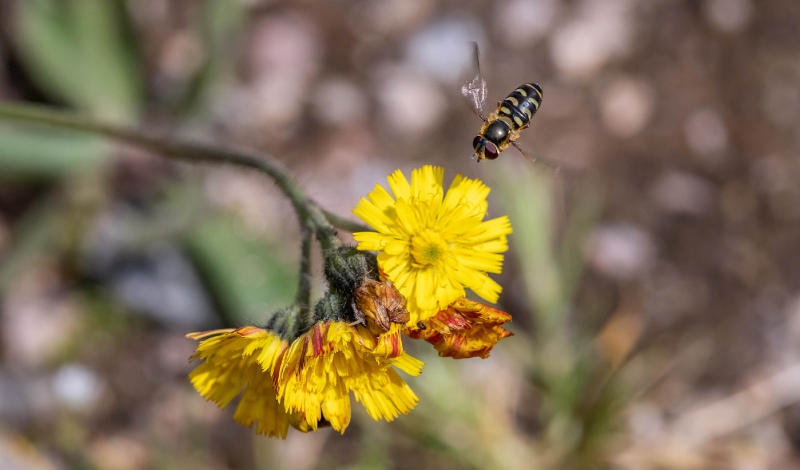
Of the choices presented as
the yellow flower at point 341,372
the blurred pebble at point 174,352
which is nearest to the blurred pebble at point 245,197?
the blurred pebble at point 174,352

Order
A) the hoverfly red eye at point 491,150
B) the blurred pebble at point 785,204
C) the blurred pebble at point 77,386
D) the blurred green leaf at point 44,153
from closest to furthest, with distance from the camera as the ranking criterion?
1. the hoverfly red eye at point 491,150
2. the blurred green leaf at point 44,153
3. the blurred pebble at point 77,386
4. the blurred pebble at point 785,204

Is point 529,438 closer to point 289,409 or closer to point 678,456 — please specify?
point 678,456

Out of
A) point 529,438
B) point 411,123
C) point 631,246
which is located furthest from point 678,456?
point 411,123

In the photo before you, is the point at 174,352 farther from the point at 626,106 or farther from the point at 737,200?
the point at 737,200

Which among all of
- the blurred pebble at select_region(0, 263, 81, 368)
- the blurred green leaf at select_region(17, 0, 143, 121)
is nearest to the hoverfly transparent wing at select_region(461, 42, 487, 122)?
the blurred green leaf at select_region(17, 0, 143, 121)

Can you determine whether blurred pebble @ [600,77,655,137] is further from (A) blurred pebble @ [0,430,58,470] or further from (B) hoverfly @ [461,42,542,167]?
(A) blurred pebble @ [0,430,58,470]

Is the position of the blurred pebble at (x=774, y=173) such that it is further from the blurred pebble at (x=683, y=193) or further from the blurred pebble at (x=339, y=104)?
the blurred pebble at (x=339, y=104)

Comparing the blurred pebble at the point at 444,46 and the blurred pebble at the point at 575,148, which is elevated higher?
the blurred pebble at the point at 444,46
